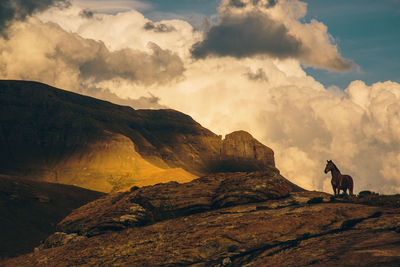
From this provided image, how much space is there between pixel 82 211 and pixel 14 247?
193 ft

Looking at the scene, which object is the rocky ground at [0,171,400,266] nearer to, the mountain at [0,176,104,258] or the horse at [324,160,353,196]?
the horse at [324,160,353,196]

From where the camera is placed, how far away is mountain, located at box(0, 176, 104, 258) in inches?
3624

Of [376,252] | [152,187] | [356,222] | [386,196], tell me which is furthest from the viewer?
[152,187]

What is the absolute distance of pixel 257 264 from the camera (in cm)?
2198

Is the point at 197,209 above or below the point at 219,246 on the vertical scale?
above

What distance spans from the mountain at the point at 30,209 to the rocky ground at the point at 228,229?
55021 millimetres

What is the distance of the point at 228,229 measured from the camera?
25.0 meters

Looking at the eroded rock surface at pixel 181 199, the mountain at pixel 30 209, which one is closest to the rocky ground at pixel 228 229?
the eroded rock surface at pixel 181 199

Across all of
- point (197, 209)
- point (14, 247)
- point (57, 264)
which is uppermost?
point (197, 209)

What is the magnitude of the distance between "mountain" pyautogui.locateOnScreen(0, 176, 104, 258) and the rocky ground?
55021 millimetres

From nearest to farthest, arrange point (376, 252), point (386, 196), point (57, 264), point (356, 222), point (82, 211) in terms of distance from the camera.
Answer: point (376, 252)
point (356, 222)
point (57, 264)
point (386, 196)
point (82, 211)

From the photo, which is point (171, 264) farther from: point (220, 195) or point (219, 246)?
point (220, 195)

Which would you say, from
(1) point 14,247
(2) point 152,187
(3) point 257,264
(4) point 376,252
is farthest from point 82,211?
(1) point 14,247

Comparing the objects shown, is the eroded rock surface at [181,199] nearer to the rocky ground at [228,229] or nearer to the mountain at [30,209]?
the rocky ground at [228,229]
